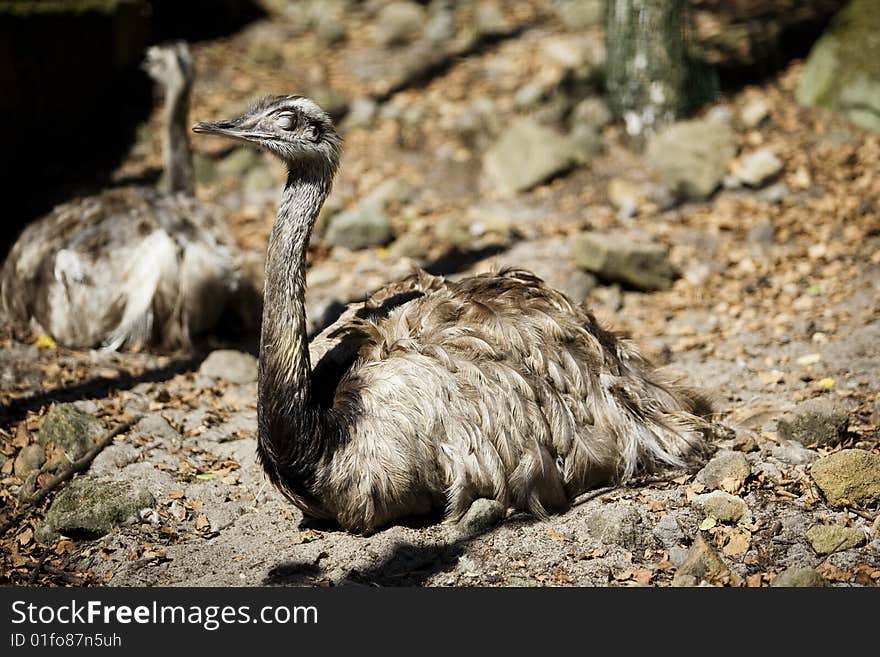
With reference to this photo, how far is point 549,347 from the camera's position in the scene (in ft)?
16.3

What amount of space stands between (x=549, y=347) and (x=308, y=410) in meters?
1.28

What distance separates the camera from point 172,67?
759 cm

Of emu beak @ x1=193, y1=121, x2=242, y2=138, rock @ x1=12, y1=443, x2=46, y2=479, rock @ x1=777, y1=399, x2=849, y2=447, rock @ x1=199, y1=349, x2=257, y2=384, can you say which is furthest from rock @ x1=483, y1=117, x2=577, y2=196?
rock @ x1=12, y1=443, x2=46, y2=479

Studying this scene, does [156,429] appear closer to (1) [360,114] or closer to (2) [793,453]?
(2) [793,453]

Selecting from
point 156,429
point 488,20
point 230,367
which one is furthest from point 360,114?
point 156,429

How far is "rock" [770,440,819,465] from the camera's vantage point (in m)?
5.07

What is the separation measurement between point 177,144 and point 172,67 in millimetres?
619

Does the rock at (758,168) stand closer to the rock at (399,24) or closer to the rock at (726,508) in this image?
the rock at (726,508)

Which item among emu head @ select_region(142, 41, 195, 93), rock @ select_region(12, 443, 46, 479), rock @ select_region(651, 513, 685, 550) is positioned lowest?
rock @ select_region(651, 513, 685, 550)

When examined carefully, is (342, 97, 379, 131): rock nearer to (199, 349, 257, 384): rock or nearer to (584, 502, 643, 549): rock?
(199, 349, 257, 384): rock

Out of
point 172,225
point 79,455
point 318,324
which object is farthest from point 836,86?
point 79,455

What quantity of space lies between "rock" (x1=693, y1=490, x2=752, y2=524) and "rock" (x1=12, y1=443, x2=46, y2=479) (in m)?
3.33

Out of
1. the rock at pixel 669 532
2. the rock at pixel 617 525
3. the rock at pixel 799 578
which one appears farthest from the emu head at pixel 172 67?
the rock at pixel 799 578

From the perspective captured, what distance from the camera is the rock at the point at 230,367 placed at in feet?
21.0
